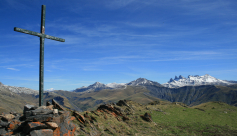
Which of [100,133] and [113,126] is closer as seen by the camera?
[100,133]

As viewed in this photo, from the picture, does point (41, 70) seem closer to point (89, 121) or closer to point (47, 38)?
point (47, 38)

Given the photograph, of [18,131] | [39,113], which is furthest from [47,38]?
[18,131]

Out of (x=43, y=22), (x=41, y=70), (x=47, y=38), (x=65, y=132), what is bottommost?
(x=65, y=132)

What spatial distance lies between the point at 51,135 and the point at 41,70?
296 inches

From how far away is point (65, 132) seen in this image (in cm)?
1667

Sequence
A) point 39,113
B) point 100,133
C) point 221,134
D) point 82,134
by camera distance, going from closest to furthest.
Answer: point 39,113, point 82,134, point 100,133, point 221,134

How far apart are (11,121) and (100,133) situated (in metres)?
11.7

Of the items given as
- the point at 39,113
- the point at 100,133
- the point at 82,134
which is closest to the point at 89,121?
the point at 100,133

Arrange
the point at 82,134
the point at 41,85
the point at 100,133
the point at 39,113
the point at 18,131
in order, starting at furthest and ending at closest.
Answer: the point at 100,133 < the point at 82,134 < the point at 41,85 < the point at 39,113 < the point at 18,131

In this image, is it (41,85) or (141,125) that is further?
(141,125)

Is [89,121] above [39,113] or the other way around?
the other way around

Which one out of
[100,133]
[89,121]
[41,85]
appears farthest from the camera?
[89,121]

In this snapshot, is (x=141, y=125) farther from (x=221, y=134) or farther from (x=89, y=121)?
(x=221, y=134)

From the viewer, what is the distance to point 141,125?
32.3m
